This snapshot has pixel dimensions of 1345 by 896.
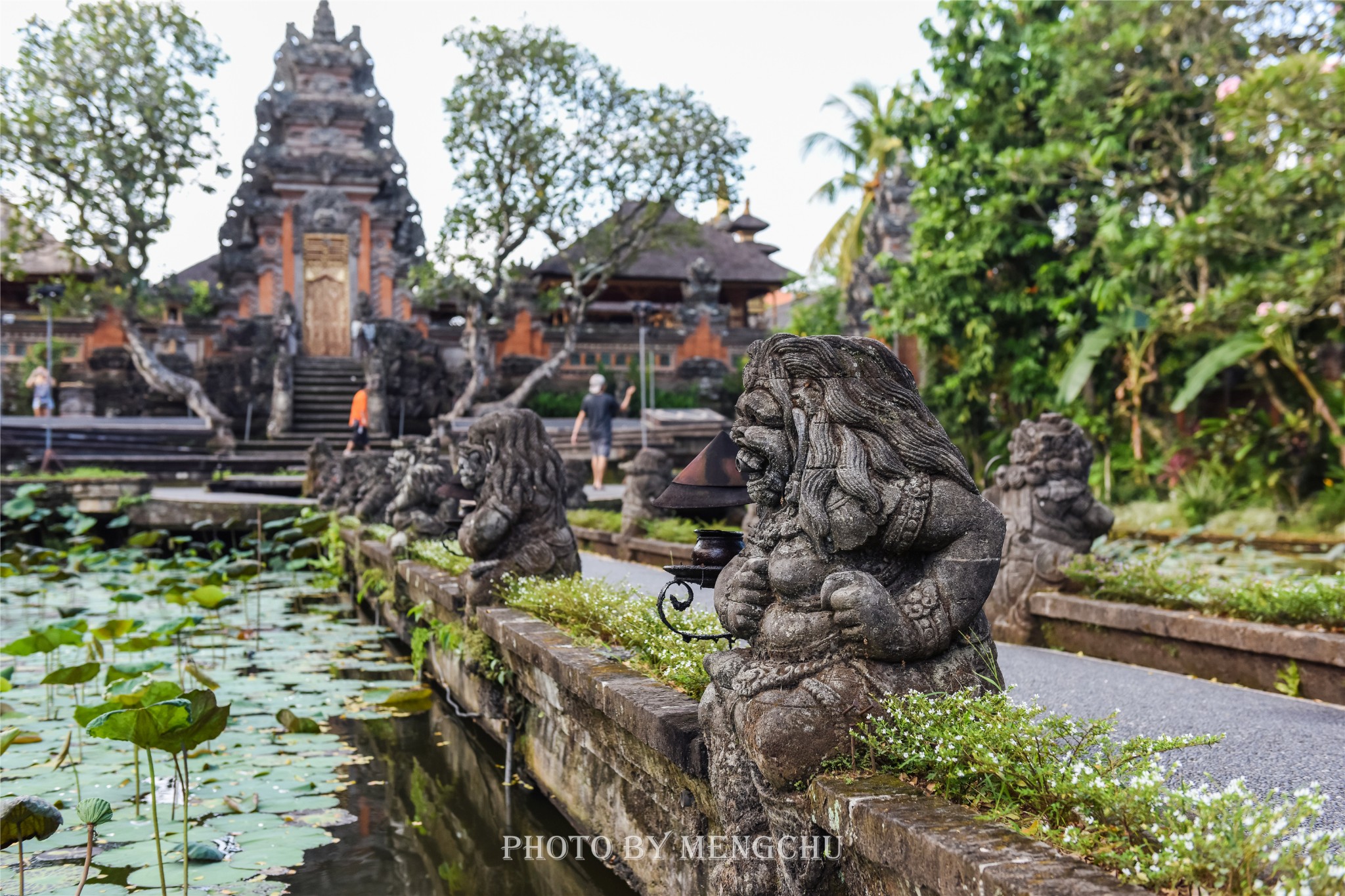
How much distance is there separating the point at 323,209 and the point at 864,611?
2726cm

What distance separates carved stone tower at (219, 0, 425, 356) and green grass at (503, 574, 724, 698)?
23.4m

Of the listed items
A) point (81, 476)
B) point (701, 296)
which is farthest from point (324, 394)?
point (701, 296)

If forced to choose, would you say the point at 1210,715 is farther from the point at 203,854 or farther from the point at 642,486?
the point at 642,486

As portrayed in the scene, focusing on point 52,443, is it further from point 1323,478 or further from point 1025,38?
point 1323,478

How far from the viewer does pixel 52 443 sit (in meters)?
20.1

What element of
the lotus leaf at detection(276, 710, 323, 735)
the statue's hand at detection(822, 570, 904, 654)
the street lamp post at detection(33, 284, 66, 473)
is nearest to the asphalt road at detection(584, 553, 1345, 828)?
the statue's hand at detection(822, 570, 904, 654)

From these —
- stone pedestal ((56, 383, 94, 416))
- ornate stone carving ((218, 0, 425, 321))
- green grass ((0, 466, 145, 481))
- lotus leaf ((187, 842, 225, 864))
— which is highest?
ornate stone carving ((218, 0, 425, 321))

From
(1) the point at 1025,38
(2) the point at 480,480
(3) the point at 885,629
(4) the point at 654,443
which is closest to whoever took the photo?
(3) the point at 885,629

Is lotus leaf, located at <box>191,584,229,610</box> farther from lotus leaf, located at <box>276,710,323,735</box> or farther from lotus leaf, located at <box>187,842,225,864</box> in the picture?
lotus leaf, located at <box>187,842,225,864</box>

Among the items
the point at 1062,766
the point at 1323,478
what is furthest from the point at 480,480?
the point at 1323,478

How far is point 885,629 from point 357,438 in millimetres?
15230

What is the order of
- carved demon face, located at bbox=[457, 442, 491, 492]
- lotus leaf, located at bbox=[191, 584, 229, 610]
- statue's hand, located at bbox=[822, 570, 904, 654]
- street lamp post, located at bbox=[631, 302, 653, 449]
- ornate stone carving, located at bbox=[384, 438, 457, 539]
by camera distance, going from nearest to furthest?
statue's hand, located at bbox=[822, 570, 904, 654] → carved demon face, located at bbox=[457, 442, 491, 492] → lotus leaf, located at bbox=[191, 584, 229, 610] → ornate stone carving, located at bbox=[384, 438, 457, 539] → street lamp post, located at bbox=[631, 302, 653, 449]

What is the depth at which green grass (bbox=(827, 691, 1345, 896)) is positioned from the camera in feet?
5.94

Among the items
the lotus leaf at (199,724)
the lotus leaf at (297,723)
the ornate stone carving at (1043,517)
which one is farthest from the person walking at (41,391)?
the lotus leaf at (199,724)
